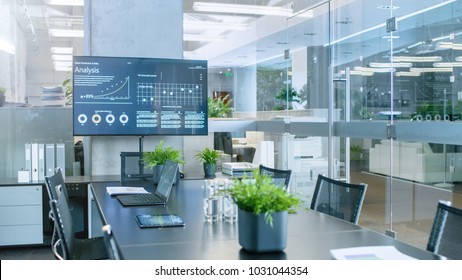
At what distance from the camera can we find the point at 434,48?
13.5 feet

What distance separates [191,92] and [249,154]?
1616 mm

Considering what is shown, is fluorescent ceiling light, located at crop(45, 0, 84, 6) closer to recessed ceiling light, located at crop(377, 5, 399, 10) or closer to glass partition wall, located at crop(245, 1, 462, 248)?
glass partition wall, located at crop(245, 1, 462, 248)

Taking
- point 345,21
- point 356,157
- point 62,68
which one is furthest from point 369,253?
point 62,68

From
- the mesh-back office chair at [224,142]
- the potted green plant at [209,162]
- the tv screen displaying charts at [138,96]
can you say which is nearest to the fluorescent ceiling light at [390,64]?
the tv screen displaying charts at [138,96]

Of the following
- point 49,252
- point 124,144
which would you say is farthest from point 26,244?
point 124,144

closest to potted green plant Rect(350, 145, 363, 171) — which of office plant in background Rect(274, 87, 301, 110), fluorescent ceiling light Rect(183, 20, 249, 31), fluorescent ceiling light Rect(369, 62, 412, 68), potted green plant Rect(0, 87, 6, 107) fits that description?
fluorescent ceiling light Rect(369, 62, 412, 68)

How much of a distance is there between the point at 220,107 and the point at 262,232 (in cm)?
446

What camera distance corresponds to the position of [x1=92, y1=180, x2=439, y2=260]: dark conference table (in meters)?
2.01

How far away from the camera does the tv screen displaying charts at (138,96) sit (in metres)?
5.01

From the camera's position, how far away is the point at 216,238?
2287 millimetres

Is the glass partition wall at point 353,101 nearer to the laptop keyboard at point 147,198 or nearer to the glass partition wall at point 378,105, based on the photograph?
the glass partition wall at point 378,105

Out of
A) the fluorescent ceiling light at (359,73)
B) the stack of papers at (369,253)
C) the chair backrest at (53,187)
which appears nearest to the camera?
the stack of papers at (369,253)
